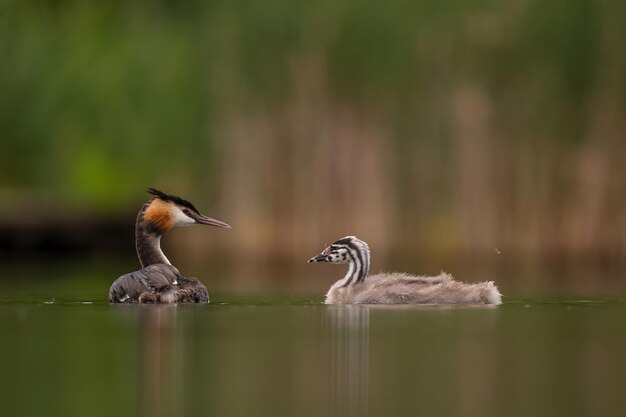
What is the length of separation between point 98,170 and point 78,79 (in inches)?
79.5

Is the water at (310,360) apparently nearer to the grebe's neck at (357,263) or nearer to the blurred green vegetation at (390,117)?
the grebe's neck at (357,263)

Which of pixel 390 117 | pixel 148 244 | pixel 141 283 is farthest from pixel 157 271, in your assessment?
pixel 390 117

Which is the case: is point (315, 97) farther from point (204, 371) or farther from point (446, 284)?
point (204, 371)

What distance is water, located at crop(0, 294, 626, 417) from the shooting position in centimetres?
716

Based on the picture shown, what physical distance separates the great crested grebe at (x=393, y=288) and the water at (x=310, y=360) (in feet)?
0.41

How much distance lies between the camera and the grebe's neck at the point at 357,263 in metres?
11.7

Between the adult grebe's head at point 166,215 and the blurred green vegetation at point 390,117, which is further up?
the blurred green vegetation at point 390,117

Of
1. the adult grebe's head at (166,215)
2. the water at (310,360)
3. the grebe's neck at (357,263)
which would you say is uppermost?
the adult grebe's head at (166,215)

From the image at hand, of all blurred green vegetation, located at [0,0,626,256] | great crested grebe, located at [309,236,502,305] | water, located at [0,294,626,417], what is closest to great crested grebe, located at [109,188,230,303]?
water, located at [0,294,626,417]

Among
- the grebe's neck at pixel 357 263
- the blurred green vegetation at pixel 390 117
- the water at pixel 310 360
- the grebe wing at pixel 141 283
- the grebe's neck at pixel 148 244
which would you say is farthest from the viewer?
the blurred green vegetation at pixel 390 117

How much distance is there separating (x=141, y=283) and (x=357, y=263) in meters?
1.60

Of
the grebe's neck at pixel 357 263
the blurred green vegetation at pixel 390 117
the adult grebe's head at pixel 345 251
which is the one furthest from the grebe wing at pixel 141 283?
the blurred green vegetation at pixel 390 117

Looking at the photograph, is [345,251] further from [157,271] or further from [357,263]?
[157,271]

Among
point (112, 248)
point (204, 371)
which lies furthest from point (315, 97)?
point (204, 371)
